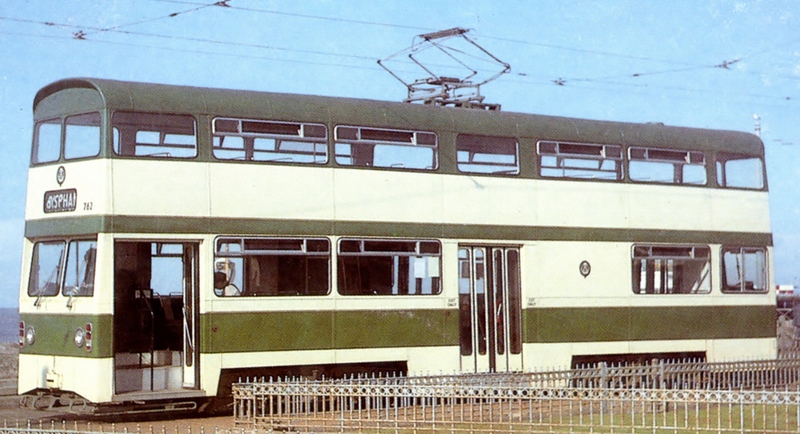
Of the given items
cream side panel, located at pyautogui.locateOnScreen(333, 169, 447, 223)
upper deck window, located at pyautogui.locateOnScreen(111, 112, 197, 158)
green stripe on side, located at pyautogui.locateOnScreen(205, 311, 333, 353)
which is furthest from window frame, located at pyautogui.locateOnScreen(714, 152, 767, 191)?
upper deck window, located at pyautogui.locateOnScreen(111, 112, 197, 158)

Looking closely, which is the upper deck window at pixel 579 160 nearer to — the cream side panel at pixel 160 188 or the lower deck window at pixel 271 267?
the lower deck window at pixel 271 267

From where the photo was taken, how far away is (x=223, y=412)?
1875 centimetres

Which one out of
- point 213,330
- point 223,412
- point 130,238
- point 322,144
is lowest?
point 223,412

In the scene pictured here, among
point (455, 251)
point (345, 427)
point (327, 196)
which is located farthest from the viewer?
point (455, 251)

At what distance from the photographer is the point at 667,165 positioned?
22.1m

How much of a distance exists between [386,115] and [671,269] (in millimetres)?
6003

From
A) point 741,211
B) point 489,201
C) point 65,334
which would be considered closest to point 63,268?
point 65,334

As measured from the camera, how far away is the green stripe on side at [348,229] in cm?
1714

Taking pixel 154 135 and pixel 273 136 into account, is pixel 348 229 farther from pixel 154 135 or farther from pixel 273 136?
pixel 154 135

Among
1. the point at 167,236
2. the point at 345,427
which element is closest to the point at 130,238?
the point at 167,236

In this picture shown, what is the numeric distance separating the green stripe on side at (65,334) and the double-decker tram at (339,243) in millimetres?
27

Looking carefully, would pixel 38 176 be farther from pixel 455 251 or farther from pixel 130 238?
pixel 455 251

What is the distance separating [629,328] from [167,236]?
810 centimetres

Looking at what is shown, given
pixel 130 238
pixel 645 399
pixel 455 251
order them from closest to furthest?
pixel 645 399 → pixel 130 238 → pixel 455 251
